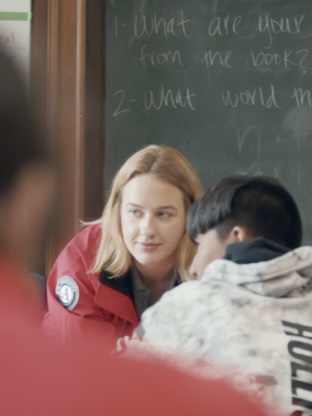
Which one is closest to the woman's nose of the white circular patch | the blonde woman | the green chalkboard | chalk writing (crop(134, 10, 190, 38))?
the blonde woman

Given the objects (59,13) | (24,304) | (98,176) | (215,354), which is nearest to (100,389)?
(24,304)

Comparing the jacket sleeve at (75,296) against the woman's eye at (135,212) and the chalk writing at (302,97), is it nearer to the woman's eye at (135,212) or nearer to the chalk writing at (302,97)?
the woman's eye at (135,212)

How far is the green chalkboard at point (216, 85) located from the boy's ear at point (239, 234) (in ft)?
6.08

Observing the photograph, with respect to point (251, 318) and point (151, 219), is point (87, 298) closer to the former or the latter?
point (151, 219)

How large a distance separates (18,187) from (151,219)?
1674 millimetres

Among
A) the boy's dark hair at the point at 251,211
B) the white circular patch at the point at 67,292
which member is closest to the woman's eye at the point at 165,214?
the white circular patch at the point at 67,292

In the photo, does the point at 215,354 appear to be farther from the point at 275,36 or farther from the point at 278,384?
the point at 275,36

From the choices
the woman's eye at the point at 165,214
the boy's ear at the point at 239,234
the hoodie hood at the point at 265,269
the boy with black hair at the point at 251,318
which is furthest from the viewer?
the woman's eye at the point at 165,214

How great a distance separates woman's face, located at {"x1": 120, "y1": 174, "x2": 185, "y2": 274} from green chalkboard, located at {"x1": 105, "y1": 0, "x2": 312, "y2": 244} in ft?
3.42

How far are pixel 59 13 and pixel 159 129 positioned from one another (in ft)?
2.24

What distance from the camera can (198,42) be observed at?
11.0 ft

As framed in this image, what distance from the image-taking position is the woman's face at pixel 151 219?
2285 millimetres

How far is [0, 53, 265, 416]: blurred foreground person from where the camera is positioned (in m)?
0.54

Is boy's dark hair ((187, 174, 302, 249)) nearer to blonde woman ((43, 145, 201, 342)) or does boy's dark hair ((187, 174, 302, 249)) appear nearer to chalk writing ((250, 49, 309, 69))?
blonde woman ((43, 145, 201, 342))
